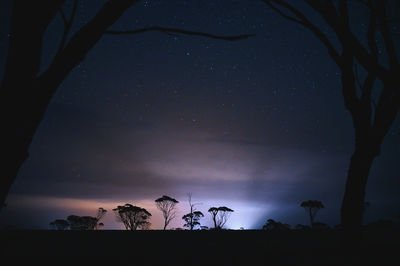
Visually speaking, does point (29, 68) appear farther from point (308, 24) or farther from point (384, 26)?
point (384, 26)

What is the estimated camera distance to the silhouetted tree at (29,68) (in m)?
1.45

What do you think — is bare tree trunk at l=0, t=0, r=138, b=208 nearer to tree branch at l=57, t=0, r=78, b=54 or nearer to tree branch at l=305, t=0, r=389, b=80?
tree branch at l=57, t=0, r=78, b=54

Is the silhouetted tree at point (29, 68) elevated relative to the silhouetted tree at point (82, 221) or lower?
lower

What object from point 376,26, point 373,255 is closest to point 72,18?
point 373,255

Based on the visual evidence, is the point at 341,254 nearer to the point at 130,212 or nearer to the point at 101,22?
the point at 101,22

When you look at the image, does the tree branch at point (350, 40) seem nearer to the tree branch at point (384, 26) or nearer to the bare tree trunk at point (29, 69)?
the tree branch at point (384, 26)

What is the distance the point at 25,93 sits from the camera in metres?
1.53

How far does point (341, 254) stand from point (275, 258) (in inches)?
48.4

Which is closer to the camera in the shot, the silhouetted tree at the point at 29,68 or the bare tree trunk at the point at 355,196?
the silhouetted tree at the point at 29,68

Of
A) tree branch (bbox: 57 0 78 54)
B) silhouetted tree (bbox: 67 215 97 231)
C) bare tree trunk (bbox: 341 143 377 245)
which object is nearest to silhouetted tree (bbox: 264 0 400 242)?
bare tree trunk (bbox: 341 143 377 245)

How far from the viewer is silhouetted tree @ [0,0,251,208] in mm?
1454

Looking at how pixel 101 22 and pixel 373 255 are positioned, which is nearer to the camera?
pixel 101 22

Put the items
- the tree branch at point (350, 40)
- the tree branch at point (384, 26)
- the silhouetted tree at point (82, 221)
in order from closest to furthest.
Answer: the tree branch at point (350, 40), the tree branch at point (384, 26), the silhouetted tree at point (82, 221)

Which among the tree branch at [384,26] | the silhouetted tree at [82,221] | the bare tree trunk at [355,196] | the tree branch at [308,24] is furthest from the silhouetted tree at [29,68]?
the silhouetted tree at [82,221]
